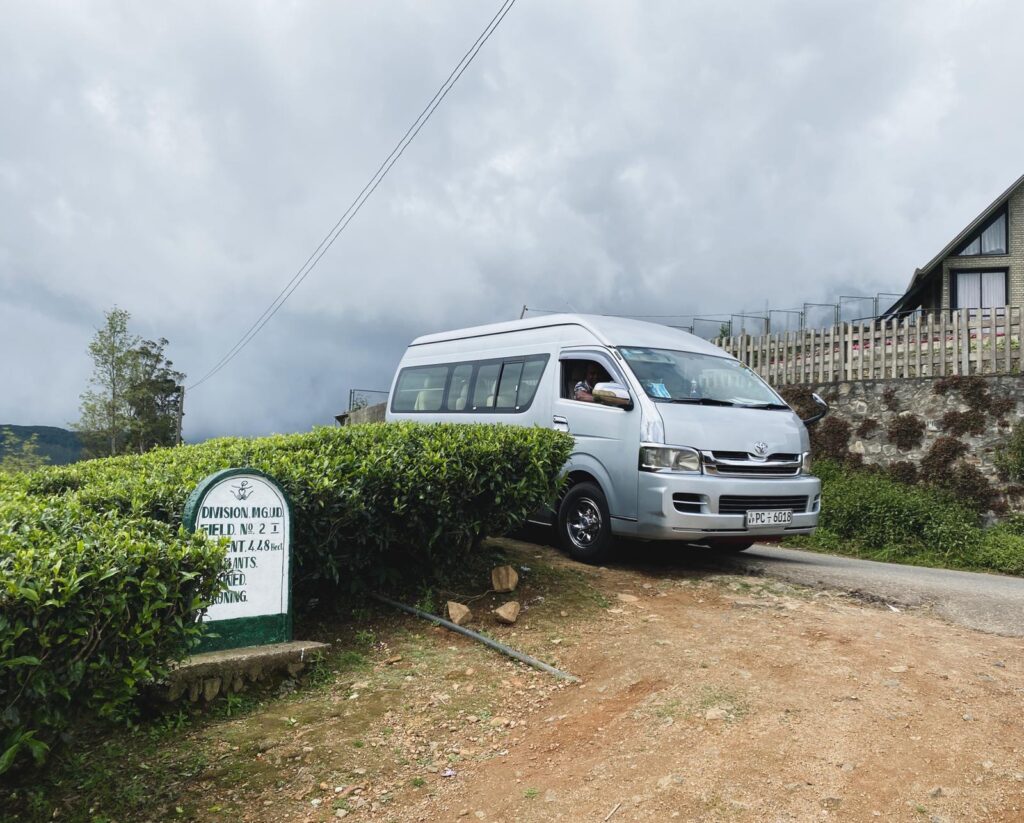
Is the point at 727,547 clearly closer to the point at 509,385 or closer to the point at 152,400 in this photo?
the point at 509,385

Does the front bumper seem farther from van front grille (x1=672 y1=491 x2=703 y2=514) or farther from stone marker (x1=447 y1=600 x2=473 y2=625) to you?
stone marker (x1=447 y1=600 x2=473 y2=625)

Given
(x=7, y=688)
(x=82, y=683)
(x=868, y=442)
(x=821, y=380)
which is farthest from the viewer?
(x=821, y=380)

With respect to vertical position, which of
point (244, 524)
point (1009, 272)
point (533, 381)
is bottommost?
point (244, 524)

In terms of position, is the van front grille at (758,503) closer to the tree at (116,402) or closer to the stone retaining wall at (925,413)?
the stone retaining wall at (925,413)

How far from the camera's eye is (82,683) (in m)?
3.21

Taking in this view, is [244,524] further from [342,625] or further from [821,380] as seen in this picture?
[821,380]

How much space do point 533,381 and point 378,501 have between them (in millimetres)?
3393

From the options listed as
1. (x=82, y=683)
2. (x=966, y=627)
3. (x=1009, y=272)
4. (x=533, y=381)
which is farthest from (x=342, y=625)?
(x=1009, y=272)

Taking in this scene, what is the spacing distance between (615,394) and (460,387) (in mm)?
3249

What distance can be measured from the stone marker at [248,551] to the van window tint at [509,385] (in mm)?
4302

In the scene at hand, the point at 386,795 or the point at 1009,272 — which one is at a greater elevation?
the point at 1009,272

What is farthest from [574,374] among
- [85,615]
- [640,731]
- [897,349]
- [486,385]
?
[897,349]

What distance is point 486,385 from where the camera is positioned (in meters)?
9.66

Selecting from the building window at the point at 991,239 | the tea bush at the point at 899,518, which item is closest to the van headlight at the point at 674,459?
the tea bush at the point at 899,518
